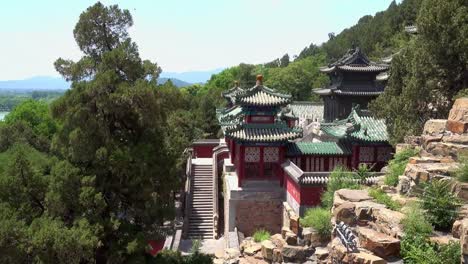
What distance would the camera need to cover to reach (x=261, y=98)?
864 inches

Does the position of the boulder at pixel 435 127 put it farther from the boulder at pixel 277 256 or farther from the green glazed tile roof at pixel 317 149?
the green glazed tile roof at pixel 317 149

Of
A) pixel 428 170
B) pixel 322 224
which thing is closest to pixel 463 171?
pixel 428 170

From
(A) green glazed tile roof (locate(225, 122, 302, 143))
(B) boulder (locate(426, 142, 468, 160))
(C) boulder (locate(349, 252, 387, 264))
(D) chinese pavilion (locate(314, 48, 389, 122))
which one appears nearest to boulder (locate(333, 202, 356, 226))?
(C) boulder (locate(349, 252, 387, 264))

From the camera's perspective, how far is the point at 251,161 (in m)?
22.3

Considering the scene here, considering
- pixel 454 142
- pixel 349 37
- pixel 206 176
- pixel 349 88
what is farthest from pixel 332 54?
pixel 454 142

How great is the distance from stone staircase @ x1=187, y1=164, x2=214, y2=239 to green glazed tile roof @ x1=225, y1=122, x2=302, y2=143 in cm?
512

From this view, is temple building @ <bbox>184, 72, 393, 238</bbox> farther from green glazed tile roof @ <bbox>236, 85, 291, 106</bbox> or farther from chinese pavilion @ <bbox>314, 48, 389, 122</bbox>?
chinese pavilion @ <bbox>314, 48, 389, 122</bbox>

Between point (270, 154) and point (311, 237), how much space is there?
334 inches

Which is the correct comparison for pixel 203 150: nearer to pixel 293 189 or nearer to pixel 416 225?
pixel 293 189

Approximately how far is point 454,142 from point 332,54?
87.5 meters

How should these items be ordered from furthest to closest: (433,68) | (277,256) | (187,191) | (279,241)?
(187,191) → (433,68) → (279,241) → (277,256)

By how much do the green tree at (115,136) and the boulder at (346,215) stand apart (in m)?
4.20

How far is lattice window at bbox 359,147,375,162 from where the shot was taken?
22.2 m

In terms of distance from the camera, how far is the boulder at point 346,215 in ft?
36.9
